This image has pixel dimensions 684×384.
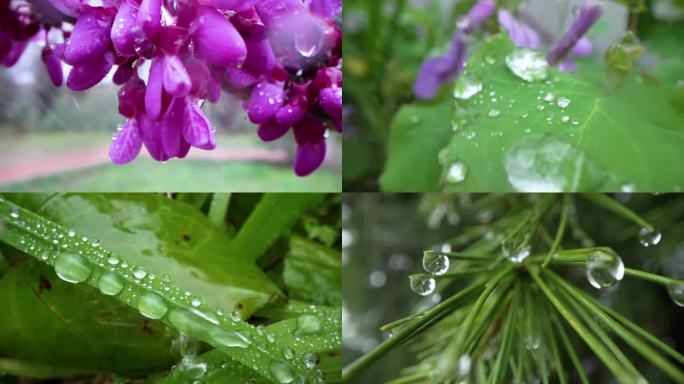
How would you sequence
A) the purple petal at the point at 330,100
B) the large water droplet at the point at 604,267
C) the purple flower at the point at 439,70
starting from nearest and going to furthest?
1. the large water droplet at the point at 604,267
2. the purple petal at the point at 330,100
3. the purple flower at the point at 439,70

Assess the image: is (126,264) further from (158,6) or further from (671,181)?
(671,181)

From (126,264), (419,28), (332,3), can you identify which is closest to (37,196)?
(126,264)

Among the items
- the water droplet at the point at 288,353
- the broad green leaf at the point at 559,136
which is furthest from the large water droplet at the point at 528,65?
the water droplet at the point at 288,353

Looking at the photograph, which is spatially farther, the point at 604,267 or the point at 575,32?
the point at 575,32

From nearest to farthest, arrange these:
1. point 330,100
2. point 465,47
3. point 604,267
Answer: point 604,267
point 330,100
point 465,47

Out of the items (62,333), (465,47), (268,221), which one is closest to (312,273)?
(268,221)

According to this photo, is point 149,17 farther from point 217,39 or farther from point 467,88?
point 467,88

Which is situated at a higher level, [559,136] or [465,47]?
[465,47]

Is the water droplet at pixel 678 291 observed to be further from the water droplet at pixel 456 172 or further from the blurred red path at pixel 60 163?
the blurred red path at pixel 60 163
